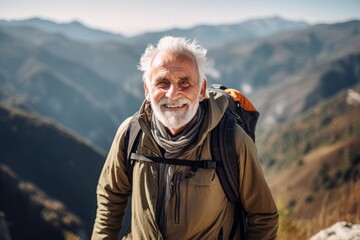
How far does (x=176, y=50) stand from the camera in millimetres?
2311

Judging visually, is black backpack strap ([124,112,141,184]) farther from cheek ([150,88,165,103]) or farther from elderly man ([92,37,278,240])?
cheek ([150,88,165,103])

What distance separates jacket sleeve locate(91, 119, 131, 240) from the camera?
2.52 meters

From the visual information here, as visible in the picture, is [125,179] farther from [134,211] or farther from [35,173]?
[35,173]

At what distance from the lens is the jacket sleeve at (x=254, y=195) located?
7.39 feet

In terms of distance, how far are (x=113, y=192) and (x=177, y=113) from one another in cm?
89

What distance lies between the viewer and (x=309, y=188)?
85.6 m

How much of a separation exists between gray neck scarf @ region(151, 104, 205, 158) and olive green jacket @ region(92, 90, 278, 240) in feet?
0.16

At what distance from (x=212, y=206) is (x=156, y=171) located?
48cm

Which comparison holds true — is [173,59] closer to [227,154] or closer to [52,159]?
[227,154]

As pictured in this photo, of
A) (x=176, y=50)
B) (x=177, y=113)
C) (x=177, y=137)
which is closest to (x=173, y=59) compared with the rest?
(x=176, y=50)

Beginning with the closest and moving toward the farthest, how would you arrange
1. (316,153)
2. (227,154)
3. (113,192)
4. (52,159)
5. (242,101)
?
(227,154) < (113,192) < (242,101) < (52,159) < (316,153)

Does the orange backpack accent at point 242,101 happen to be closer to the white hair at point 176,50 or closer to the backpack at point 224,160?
the backpack at point 224,160

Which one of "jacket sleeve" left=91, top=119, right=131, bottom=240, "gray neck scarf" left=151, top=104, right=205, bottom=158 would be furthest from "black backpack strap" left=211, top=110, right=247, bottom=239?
"jacket sleeve" left=91, top=119, right=131, bottom=240

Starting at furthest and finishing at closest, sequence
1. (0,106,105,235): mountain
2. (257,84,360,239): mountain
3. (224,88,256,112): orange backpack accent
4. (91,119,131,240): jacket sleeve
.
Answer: (257,84,360,239): mountain, (0,106,105,235): mountain, (224,88,256,112): orange backpack accent, (91,119,131,240): jacket sleeve
